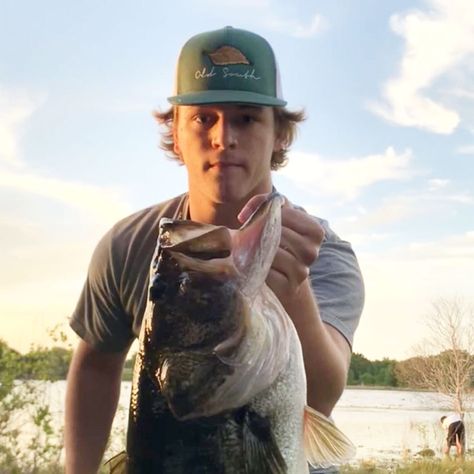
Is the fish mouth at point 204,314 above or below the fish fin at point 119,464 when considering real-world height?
above

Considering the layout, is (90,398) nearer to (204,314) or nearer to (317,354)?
(317,354)

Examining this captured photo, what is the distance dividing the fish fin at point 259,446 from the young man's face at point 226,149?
1183mm

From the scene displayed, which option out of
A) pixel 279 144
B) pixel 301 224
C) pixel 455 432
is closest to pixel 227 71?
pixel 279 144

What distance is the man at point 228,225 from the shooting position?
255 centimetres

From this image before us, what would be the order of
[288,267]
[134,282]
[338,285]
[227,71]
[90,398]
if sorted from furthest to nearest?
1. [90,398]
2. [134,282]
3. [338,285]
4. [227,71]
5. [288,267]

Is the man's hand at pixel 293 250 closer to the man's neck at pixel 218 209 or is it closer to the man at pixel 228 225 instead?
the man at pixel 228 225

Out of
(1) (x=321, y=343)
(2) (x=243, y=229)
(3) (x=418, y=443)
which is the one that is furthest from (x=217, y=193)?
(3) (x=418, y=443)

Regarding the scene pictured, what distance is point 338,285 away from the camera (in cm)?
324

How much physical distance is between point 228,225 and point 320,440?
49.1 inches

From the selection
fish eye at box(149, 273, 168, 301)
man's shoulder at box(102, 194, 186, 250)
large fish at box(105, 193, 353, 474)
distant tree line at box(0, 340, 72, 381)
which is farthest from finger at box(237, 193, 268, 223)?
distant tree line at box(0, 340, 72, 381)

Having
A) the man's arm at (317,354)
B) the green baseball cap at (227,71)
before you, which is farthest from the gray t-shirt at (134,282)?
the green baseball cap at (227,71)

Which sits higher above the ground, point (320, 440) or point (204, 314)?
point (204, 314)

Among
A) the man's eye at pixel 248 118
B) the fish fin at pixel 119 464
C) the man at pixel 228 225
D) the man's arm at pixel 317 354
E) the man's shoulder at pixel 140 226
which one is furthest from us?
the man's shoulder at pixel 140 226

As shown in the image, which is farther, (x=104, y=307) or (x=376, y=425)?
(x=376, y=425)
